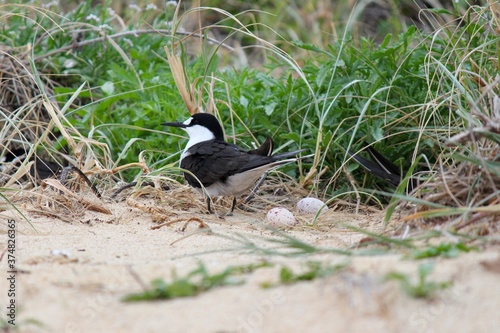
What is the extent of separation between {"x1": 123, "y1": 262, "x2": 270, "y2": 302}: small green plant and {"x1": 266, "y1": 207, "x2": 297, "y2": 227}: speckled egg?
1.71 metres

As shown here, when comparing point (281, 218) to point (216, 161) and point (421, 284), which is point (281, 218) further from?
point (421, 284)

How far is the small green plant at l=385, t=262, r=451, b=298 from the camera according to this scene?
6.76 ft

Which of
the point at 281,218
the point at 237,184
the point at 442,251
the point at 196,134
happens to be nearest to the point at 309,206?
the point at 281,218

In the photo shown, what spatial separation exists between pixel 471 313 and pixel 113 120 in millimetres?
3894

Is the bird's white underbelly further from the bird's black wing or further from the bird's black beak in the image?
the bird's black beak

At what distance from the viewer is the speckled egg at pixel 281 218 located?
13.6ft

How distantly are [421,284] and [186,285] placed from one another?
71 cm

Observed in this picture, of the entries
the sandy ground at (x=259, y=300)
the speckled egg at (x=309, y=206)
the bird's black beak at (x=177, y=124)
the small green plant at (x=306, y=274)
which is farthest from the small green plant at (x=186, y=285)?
the bird's black beak at (x=177, y=124)

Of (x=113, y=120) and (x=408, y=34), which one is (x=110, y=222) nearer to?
(x=113, y=120)

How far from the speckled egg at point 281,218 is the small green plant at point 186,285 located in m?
1.71

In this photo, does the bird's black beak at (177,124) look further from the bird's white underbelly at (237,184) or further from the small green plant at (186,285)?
the small green plant at (186,285)

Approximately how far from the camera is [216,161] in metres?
4.70

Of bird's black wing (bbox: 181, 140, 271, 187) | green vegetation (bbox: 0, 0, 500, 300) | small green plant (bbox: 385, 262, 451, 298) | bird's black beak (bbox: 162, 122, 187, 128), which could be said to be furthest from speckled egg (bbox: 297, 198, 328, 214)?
small green plant (bbox: 385, 262, 451, 298)

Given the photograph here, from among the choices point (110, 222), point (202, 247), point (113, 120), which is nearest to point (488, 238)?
point (202, 247)
